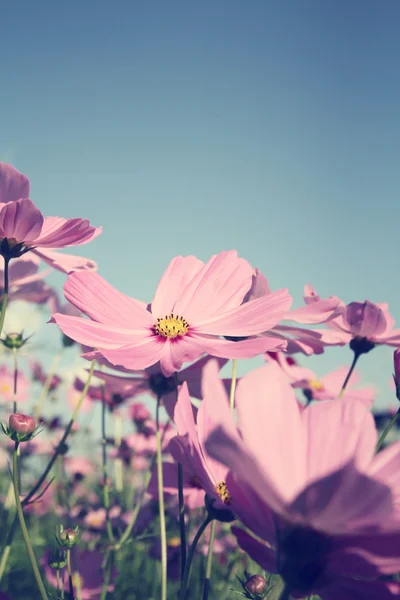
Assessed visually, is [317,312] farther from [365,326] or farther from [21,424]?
[21,424]

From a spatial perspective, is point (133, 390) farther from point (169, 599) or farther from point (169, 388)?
point (169, 599)

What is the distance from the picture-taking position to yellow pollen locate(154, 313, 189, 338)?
0.70 m

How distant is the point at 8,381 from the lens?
2.86m

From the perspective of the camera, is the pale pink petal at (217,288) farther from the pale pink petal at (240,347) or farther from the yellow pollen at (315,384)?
the yellow pollen at (315,384)

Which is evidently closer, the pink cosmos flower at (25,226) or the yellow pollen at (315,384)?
the pink cosmos flower at (25,226)

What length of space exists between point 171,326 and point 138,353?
105 millimetres

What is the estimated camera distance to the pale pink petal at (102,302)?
647mm

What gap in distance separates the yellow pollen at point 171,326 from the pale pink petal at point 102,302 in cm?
2

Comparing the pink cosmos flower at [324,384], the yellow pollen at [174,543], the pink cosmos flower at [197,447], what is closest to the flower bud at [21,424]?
the pink cosmos flower at [197,447]

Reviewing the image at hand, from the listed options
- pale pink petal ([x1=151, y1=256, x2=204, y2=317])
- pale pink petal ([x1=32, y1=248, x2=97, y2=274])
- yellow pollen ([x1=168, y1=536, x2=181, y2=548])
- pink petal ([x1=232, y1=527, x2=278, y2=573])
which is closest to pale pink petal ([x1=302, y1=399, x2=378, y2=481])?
pink petal ([x1=232, y1=527, x2=278, y2=573])

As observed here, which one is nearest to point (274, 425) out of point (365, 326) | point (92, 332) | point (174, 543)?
point (92, 332)

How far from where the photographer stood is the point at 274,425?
0.40 metres

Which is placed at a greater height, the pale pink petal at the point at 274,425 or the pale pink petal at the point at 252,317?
the pale pink petal at the point at 252,317

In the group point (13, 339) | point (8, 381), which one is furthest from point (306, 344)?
point (8, 381)
